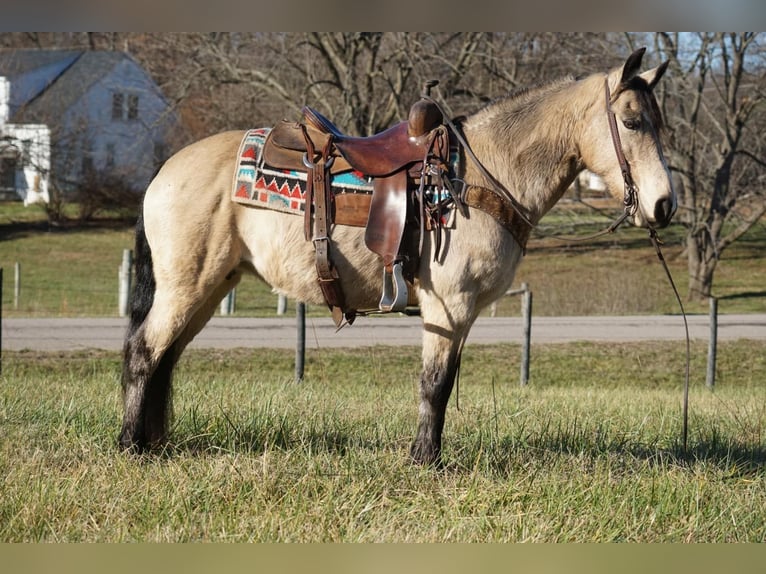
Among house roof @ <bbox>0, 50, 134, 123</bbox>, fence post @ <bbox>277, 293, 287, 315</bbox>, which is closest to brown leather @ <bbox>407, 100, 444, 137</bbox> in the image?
fence post @ <bbox>277, 293, 287, 315</bbox>

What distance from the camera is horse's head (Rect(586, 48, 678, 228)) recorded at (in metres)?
5.17

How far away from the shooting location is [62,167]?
39.4m

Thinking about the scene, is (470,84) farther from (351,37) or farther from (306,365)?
(306,365)

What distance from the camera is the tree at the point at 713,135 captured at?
2250cm

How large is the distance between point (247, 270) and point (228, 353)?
8817mm

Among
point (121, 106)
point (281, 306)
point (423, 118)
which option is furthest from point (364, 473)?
point (121, 106)

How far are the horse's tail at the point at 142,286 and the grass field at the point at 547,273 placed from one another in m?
13.8

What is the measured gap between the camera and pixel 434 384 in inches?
213

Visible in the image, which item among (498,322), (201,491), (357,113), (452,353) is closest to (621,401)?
(452,353)

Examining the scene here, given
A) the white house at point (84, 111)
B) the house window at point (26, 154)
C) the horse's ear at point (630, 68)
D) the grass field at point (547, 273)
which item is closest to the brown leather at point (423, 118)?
the horse's ear at point (630, 68)

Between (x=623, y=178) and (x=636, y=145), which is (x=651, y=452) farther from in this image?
(x=636, y=145)

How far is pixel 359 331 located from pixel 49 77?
112ft

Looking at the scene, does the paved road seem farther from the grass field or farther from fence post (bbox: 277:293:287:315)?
the grass field

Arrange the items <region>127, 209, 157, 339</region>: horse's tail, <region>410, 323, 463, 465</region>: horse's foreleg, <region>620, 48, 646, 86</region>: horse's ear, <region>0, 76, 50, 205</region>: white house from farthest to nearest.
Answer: <region>0, 76, 50, 205</region>: white house
<region>127, 209, 157, 339</region>: horse's tail
<region>410, 323, 463, 465</region>: horse's foreleg
<region>620, 48, 646, 86</region>: horse's ear
